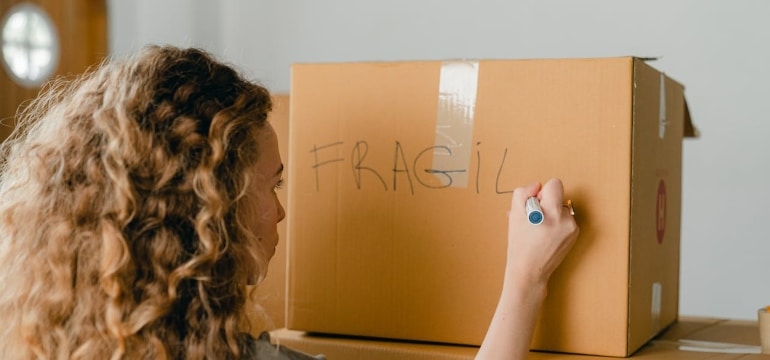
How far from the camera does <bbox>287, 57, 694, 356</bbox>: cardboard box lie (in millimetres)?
988

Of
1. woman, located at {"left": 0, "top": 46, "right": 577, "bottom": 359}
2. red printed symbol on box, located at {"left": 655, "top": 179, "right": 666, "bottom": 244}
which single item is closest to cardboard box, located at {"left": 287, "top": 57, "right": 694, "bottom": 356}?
red printed symbol on box, located at {"left": 655, "top": 179, "right": 666, "bottom": 244}

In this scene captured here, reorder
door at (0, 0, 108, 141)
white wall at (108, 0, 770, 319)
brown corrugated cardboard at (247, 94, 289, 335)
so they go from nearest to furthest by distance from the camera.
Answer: brown corrugated cardboard at (247, 94, 289, 335)
white wall at (108, 0, 770, 319)
door at (0, 0, 108, 141)

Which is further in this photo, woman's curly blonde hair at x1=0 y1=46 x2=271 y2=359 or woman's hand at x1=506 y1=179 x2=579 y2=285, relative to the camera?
woman's hand at x1=506 y1=179 x2=579 y2=285

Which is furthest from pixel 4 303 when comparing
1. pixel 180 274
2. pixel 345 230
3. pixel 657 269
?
pixel 657 269

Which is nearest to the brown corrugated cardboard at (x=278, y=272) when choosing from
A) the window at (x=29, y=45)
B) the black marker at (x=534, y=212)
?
the black marker at (x=534, y=212)

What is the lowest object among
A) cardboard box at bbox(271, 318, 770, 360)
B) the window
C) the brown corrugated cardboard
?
cardboard box at bbox(271, 318, 770, 360)

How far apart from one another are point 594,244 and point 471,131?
0.19 m

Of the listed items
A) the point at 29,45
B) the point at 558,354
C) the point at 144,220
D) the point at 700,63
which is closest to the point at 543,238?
the point at 558,354

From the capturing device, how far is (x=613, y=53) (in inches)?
97.6

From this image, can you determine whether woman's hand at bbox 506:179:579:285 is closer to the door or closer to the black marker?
the black marker

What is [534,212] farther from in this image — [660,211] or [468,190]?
[660,211]

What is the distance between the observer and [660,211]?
1113 millimetres

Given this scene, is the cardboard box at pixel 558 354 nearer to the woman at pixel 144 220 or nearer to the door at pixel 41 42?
the woman at pixel 144 220

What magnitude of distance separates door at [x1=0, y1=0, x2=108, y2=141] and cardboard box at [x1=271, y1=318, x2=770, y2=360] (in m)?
1.80
